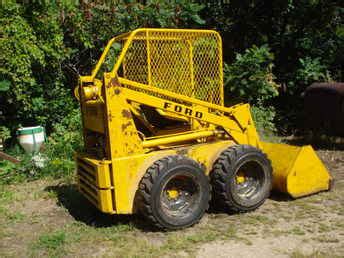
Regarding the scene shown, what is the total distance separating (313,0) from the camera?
10531 mm

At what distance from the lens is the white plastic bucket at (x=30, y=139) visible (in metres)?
7.87

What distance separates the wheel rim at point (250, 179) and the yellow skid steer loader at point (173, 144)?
1cm

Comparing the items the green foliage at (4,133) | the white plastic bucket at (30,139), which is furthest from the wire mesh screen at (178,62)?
the green foliage at (4,133)

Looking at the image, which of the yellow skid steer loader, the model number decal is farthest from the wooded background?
the model number decal

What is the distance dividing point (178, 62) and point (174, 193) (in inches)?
57.9

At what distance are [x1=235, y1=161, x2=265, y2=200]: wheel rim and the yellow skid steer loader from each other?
1 centimetres

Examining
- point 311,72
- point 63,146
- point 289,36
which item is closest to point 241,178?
point 63,146

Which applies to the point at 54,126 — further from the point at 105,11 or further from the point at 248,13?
the point at 248,13

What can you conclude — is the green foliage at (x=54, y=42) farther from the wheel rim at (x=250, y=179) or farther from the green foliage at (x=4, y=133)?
the wheel rim at (x=250, y=179)

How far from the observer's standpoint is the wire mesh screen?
5.09 meters

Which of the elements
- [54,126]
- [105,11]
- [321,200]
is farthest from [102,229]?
[105,11]

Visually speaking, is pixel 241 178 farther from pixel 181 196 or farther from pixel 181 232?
pixel 181 232

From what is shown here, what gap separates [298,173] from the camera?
5.51m

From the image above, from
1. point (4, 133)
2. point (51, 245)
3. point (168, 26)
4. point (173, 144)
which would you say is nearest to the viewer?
point (51, 245)
